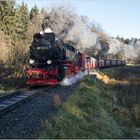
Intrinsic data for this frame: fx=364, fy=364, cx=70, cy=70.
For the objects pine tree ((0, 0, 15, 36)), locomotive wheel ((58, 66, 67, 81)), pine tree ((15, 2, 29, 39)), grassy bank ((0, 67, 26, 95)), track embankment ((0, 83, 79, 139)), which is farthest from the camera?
pine tree ((15, 2, 29, 39))

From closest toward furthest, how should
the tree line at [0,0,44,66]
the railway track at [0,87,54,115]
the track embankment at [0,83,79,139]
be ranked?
the track embankment at [0,83,79,139] → the railway track at [0,87,54,115] → the tree line at [0,0,44,66]

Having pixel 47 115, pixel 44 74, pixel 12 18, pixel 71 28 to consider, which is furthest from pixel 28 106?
pixel 12 18

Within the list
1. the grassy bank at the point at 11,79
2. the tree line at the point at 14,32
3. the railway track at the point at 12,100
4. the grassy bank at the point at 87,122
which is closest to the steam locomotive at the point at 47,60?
the grassy bank at the point at 11,79

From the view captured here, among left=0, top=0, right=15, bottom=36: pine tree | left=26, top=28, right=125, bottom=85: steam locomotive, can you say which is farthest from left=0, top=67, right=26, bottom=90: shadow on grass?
left=0, top=0, right=15, bottom=36: pine tree

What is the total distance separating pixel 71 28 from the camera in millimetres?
46656

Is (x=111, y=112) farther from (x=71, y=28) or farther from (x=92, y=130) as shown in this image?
(x=71, y=28)

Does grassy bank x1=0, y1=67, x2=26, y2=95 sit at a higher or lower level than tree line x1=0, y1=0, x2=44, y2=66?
lower

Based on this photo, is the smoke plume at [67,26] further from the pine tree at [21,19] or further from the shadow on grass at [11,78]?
the shadow on grass at [11,78]

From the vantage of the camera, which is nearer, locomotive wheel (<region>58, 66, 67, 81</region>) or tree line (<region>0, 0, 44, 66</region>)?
locomotive wheel (<region>58, 66, 67, 81</region>)

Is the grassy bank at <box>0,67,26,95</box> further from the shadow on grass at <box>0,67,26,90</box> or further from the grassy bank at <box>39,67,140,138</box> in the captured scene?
the grassy bank at <box>39,67,140,138</box>

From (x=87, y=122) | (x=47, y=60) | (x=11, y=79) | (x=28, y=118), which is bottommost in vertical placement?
(x=87, y=122)

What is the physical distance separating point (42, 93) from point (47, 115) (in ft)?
21.4

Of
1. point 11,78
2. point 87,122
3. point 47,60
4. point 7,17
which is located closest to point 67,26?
point 7,17

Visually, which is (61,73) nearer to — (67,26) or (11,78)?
(11,78)
